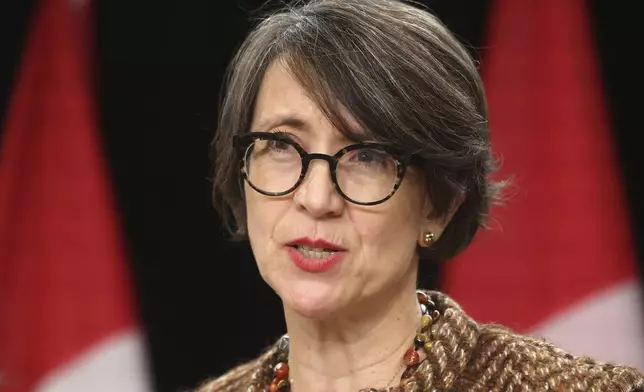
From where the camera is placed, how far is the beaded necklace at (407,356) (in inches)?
59.4

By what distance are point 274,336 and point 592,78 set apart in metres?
1.16

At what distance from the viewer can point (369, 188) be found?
4.68 feet

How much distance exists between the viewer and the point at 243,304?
8.84 ft

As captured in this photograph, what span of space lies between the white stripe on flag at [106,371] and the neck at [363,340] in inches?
54.3

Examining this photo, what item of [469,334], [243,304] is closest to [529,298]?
[243,304]

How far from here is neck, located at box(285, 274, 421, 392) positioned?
1517 millimetres

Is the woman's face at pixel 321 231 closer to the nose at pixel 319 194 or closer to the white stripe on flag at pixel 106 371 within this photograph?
the nose at pixel 319 194

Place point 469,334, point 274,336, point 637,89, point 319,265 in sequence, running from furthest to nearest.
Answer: point 274,336, point 637,89, point 469,334, point 319,265

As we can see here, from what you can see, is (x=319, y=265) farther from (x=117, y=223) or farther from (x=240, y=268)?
(x=117, y=223)

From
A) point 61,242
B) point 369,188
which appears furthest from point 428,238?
point 61,242

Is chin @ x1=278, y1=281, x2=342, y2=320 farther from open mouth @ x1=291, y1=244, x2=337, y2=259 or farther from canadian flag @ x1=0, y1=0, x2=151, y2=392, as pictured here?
canadian flag @ x1=0, y1=0, x2=151, y2=392

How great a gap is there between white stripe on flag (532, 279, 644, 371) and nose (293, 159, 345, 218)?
4.47 ft

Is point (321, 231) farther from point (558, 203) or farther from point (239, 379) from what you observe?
point (558, 203)

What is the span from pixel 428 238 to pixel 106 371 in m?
1.64
